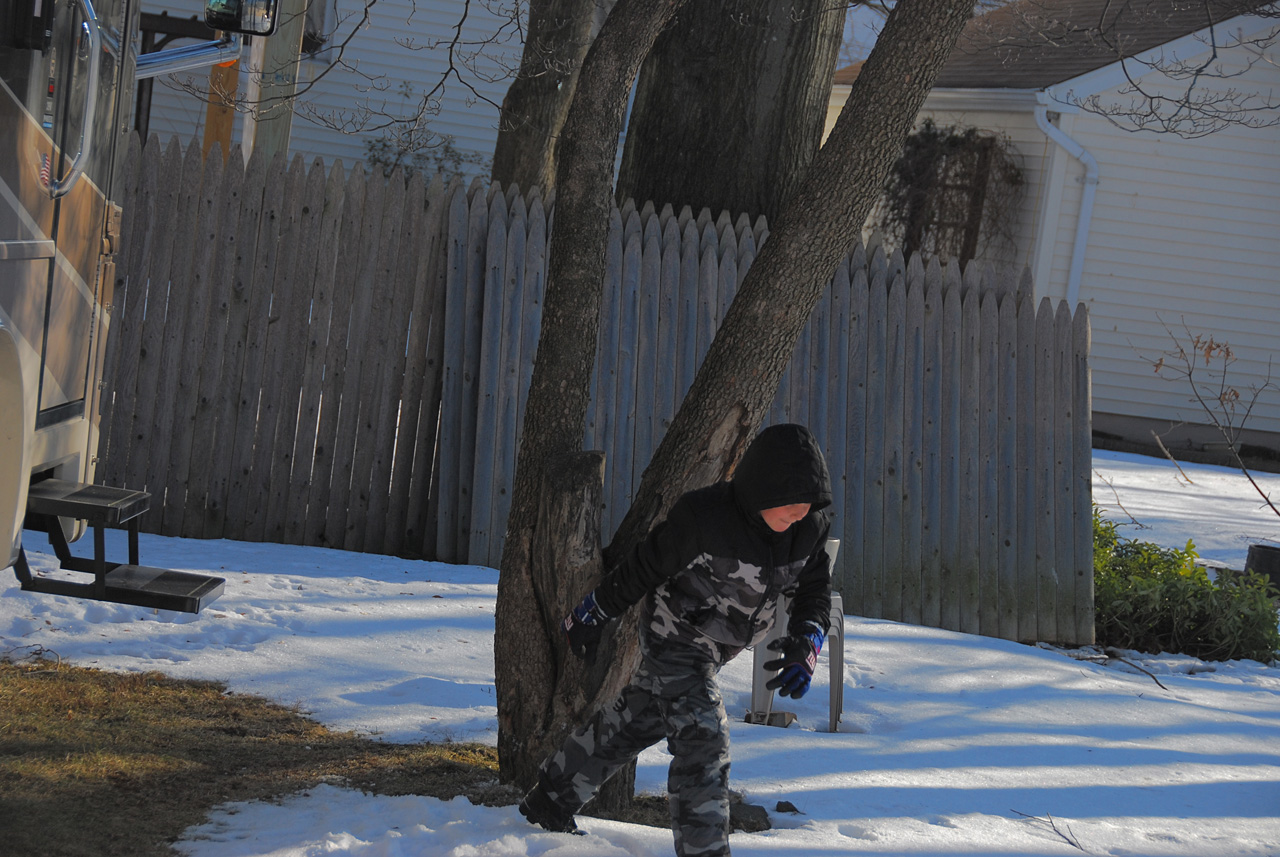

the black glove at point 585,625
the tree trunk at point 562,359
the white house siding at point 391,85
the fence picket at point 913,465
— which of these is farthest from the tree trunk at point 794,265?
the white house siding at point 391,85

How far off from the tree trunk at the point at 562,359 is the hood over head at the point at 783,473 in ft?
2.62

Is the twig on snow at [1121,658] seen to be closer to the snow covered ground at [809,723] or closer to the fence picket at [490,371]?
the snow covered ground at [809,723]

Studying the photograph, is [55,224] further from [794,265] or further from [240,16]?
[794,265]

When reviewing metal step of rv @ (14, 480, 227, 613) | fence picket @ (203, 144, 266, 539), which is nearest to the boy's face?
metal step of rv @ (14, 480, 227, 613)

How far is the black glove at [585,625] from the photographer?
3080 millimetres

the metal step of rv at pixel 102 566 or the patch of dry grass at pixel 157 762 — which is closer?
the patch of dry grass at pixel 157 762

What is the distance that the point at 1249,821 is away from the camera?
3.98 metres

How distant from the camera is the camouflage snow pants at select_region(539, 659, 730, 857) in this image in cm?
285

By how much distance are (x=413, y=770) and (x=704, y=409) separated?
63.5 inches

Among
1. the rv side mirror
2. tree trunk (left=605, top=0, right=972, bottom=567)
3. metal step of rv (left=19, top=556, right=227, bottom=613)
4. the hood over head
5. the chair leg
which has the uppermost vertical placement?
the rv side mirror

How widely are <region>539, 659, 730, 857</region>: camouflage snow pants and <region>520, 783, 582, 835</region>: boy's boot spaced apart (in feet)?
0.07

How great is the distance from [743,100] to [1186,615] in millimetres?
4282

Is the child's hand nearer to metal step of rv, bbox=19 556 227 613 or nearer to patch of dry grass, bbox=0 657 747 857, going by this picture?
patch of dry grass, bbox=0 657 747 857

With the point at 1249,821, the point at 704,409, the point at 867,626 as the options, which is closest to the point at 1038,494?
the point at 867,626
